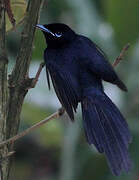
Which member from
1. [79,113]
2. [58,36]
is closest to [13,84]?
[58,36]

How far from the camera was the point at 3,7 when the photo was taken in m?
1.58

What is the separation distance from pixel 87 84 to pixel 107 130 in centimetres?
42

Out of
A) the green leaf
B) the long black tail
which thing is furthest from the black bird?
the green leaf

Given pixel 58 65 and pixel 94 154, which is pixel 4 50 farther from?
pixel 94 154

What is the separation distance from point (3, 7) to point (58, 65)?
0.90 meters

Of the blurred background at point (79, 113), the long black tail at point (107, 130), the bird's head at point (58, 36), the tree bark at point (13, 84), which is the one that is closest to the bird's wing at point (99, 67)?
the long black tail at point (107, 130)

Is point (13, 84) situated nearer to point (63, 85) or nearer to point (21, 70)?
point (21, 70)

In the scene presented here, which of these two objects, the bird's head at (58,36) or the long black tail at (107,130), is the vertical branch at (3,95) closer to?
the long black tail at (107,130)

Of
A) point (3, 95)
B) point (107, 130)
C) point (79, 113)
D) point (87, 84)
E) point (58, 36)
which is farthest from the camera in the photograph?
point (79, 113)

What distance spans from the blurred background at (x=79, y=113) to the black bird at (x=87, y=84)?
1.58ft

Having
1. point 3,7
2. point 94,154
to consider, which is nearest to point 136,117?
point 94,154

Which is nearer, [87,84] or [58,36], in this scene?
[87,84]

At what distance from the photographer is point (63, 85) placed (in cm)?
235

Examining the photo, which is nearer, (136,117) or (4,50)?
(4,50)
